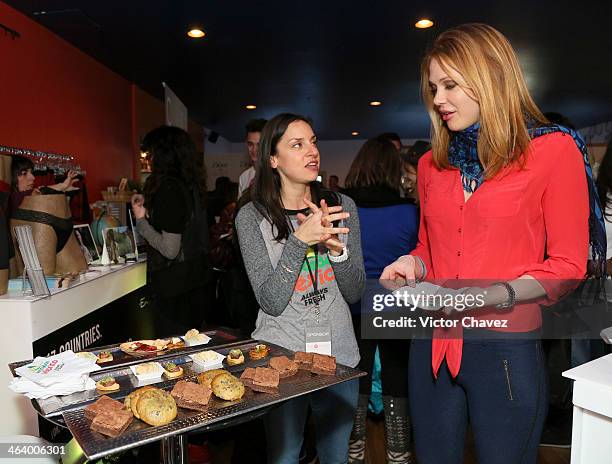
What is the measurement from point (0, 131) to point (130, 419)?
364 cm

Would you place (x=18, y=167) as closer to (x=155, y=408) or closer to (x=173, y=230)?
(x=173, y=230)

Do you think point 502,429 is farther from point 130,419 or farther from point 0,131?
point 0,131

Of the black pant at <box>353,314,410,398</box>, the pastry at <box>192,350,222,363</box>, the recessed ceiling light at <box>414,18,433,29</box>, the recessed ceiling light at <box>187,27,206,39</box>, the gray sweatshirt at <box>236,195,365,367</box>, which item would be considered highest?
the recessed ceiling light at <box>187,27,206,39</box>

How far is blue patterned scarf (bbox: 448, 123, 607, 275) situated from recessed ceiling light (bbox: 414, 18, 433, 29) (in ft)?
11.7

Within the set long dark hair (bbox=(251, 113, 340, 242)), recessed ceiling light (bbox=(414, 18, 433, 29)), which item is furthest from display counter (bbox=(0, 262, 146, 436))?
recessed ceiling light (bbox=(414, 18, 433, 29))

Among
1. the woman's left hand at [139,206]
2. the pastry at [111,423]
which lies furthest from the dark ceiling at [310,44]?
the pastry at [111,423]

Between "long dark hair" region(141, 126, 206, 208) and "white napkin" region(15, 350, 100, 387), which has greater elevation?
"long dark hair" region(141, 126, 206, 208)

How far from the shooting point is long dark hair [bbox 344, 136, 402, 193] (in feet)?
7.72

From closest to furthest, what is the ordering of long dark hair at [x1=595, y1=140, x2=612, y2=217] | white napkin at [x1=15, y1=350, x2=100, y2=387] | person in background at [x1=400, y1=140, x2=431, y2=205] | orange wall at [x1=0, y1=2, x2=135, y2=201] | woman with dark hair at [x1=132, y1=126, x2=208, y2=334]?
white napkin at [x1=15, y1=350, x2=100, y2=387], long dark hair at [x1=595, y1=140, x2=612, y2=217], woman with dark hair at [x1=132, y1=126, x2=208, y2=334], person in background at [x1=400, y1=140, x2=431, y2=205], orange wall at [x1=0, y1=2, x2=135, y2=201]

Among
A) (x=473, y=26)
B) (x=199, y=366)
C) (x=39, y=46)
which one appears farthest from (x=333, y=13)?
(x=199, y=366)

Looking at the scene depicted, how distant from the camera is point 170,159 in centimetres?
253

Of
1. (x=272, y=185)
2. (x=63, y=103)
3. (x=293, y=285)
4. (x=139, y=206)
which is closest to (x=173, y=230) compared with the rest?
(x=139, y=206)

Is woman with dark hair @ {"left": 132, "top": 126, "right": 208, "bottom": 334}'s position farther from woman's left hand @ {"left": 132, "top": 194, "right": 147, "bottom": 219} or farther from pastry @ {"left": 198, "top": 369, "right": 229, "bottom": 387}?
pastry @ {"left": 198, "top": 369, "right": 229, "bottom": 387}

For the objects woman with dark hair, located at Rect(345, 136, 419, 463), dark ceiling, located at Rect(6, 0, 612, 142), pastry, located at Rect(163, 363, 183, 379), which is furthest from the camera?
dark ceiling, located at Rect(6, 0, 612, 142)
